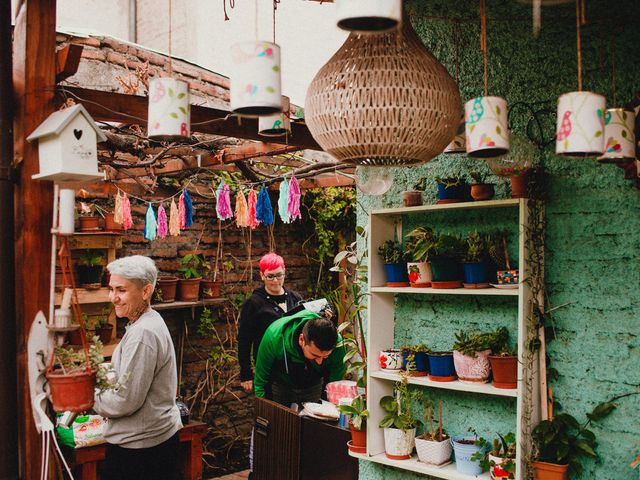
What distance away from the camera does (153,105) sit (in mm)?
1921

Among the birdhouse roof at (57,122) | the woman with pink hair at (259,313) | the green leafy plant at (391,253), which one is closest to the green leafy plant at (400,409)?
the green leafy plant at (391,253)

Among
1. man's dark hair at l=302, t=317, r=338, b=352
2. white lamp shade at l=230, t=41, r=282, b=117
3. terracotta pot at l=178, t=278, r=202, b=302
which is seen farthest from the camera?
terracotta pot at l=178, t=278, r=202, b=302

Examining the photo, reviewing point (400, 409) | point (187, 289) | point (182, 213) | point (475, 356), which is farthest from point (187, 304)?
point (475, 356)

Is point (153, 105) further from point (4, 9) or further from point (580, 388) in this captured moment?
point (580, 388)

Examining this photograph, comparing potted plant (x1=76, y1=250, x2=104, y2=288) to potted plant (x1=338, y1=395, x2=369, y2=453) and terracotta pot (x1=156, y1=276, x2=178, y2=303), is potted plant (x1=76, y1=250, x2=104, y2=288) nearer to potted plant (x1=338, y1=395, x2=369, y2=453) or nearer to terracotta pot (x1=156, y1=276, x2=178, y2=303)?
terracotta pot (x1=156, y1=276, x2=178, y2=303)

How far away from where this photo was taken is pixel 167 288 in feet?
18.1

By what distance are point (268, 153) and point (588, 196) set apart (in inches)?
85.0

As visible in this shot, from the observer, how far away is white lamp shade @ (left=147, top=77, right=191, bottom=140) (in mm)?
1902

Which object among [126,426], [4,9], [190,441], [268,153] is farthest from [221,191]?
[4,9]

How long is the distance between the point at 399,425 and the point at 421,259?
0.78 meters

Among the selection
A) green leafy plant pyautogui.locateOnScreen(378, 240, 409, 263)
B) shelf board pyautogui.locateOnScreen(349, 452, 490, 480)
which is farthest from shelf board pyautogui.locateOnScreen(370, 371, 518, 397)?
green leafy plant pyautogui.locateOnScreen(378, 240, 409, 263)

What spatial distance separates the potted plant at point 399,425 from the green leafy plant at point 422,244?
1.84 ft

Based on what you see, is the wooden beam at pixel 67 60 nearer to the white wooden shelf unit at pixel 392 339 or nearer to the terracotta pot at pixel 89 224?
the white wooden shelf unit at pixel 392 339

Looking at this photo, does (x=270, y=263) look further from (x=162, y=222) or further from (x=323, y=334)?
(x=323, y=334)
